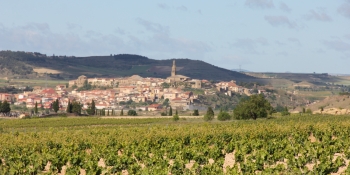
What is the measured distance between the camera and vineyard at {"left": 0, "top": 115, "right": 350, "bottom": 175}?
2716cm

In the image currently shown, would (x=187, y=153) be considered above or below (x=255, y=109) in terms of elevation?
above

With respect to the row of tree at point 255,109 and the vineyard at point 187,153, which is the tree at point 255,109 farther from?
the vineyard at point 187,153

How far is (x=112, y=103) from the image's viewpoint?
196125mm

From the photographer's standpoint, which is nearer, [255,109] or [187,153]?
[187,153]

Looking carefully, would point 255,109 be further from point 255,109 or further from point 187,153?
point 187,153

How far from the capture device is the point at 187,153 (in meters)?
32.5

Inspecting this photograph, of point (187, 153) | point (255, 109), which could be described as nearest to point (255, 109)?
point (255, 109)

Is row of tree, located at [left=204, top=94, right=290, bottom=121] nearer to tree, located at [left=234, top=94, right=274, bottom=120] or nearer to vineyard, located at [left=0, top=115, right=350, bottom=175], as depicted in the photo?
tree, located at [left=234, top=94, right=274, bottom=120]

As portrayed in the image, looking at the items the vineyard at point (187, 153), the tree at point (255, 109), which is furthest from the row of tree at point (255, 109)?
the vineyard at point (187, 153)

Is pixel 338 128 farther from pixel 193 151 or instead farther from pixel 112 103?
pixel 112 103

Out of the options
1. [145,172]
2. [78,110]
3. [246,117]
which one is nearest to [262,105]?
[246,117]

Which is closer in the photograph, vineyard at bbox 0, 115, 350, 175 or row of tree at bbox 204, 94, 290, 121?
vineyard at bbox 0, 115, 350, 175

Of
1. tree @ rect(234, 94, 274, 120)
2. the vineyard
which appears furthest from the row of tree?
the vineyard

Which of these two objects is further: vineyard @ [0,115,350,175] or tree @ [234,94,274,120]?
tree @ [234,94,274,120]
